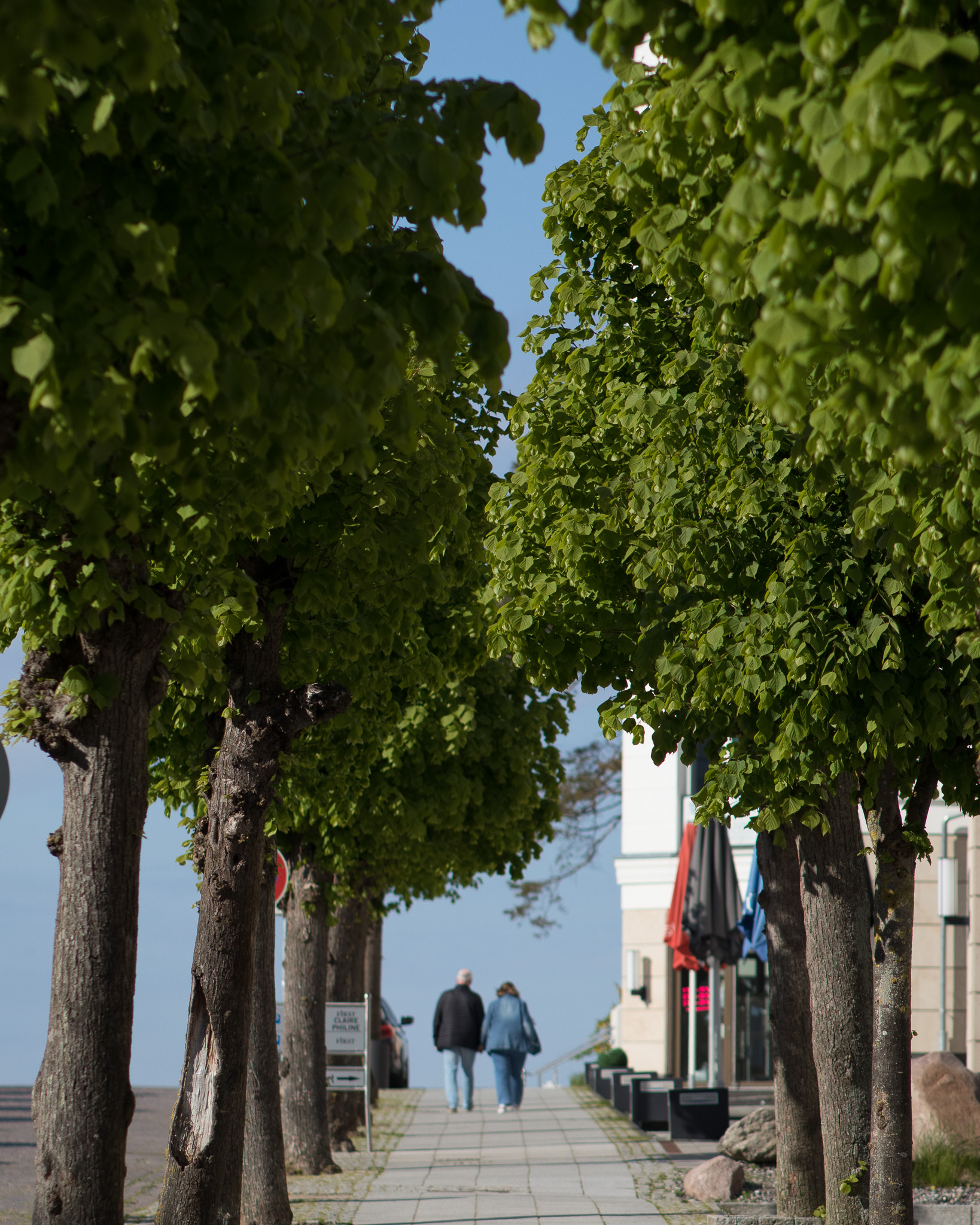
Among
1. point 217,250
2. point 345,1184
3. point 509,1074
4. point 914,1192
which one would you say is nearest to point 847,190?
point 217,250

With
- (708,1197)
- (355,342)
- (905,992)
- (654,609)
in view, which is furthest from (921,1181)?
(355,342)

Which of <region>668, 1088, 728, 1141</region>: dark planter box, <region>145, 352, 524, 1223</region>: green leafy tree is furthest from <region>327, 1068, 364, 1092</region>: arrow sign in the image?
<region>145, 352, 524, 1223</region>: green leafy tree

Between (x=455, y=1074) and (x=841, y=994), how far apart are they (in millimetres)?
16064

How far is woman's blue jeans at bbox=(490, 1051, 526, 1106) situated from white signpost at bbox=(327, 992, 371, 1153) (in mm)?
6080

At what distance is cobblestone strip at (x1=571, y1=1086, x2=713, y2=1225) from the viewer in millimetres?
12602

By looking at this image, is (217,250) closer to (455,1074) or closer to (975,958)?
(975,958)

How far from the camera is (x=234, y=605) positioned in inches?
324

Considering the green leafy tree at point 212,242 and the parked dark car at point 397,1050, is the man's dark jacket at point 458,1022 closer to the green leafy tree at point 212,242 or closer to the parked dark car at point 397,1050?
the parked dark car at point 397,1050

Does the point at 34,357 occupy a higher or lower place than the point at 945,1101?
higher

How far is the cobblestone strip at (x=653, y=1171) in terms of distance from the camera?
12.6 metres

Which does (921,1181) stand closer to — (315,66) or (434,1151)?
(434,1151)

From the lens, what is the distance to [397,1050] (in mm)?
33406

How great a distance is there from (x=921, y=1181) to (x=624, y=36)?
11368mm

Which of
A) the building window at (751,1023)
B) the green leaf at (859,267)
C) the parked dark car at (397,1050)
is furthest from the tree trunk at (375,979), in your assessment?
the green leaf at (859,267)
